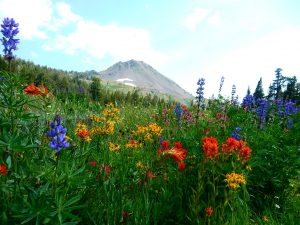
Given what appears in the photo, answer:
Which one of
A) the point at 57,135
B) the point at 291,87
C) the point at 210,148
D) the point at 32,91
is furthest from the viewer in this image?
the point at 291,87

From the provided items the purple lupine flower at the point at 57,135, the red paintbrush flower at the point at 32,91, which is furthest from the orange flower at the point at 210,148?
the red paintbrush flower at the point at 32,91

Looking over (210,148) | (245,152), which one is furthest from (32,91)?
(245,152)

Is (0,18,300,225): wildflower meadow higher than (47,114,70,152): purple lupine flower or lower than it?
lower

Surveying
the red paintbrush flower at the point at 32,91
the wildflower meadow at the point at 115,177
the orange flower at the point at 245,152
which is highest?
the red paintbrush flower at the point at 32,91

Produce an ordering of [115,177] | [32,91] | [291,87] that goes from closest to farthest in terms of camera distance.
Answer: [115,177] → [32,91] → [291,87]

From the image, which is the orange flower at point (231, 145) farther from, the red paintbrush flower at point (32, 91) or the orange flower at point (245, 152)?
the red paintbrush flower at point (32, 91)

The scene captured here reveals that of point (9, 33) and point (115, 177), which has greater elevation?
point (9, 33)

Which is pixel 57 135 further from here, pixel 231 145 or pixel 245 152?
pixel 245 152

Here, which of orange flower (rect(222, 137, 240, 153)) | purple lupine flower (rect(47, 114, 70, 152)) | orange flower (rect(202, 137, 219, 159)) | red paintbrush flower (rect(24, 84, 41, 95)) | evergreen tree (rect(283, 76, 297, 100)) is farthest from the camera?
evergreen tree (rect(283, 76, 297, 100))

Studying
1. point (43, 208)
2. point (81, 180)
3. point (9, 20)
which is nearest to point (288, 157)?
point (81, 180)

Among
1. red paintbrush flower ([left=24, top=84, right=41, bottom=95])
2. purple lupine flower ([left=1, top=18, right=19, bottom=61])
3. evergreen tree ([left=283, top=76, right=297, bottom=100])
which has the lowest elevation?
red paintbrush flower ([left=24, top=84, right=41, bottom=95])

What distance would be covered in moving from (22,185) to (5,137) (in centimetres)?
43

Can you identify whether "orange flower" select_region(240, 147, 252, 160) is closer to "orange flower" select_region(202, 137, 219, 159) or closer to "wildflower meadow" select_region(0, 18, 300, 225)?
"wildflower meadow" select_region(0, 18, 300, 225)

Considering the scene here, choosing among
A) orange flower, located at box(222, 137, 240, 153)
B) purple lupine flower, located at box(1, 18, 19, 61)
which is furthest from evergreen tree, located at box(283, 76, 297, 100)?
purple lupine flower, located at box(1, 18, 19, 61)
